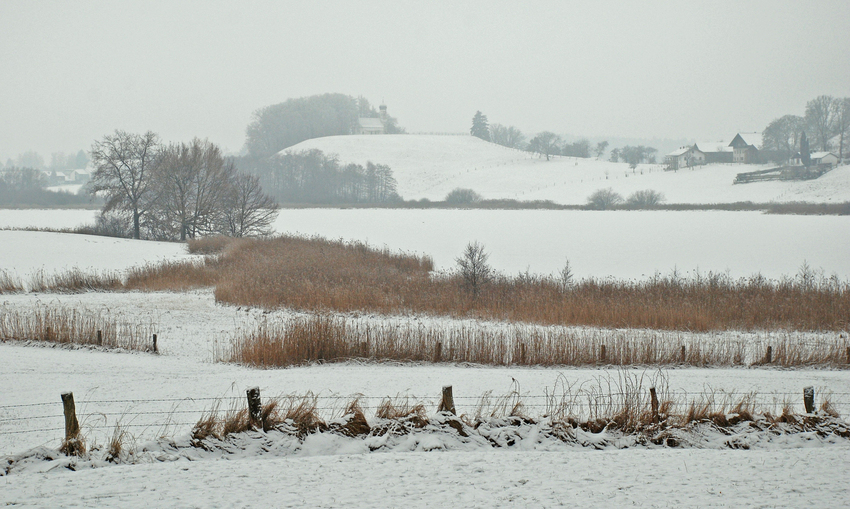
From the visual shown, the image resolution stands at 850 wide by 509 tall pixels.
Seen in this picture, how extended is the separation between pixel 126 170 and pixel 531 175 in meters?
70.4

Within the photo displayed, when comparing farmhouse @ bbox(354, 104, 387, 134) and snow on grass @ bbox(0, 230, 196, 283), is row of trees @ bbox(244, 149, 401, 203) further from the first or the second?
snow on grass @ bbox(0, 230, 196, 283)

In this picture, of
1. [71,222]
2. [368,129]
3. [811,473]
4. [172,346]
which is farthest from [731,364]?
[368,129]

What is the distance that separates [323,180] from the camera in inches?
3794

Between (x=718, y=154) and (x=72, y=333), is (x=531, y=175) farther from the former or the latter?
(x=72, y=333)

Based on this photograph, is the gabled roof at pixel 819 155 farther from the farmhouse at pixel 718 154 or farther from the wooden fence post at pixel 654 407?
the wooden fence post at pixel 654 407

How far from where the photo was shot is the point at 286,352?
39.9 feet

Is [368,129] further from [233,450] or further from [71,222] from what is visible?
[233,450]

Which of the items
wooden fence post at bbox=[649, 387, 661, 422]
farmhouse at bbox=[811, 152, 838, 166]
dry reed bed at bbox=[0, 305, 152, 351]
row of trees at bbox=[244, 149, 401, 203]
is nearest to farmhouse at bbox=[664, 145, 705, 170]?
farmhouse at bbox=[811, 152, 838, 166]

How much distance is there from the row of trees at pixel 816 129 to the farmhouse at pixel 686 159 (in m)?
9.31

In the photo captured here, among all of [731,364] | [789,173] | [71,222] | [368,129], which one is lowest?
[731,364]

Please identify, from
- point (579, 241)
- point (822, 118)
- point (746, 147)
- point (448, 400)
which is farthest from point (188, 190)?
point (746, 147)

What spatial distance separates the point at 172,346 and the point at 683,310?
1315cm

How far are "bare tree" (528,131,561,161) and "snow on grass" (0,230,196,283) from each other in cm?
9449

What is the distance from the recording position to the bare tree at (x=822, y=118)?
242 feet
